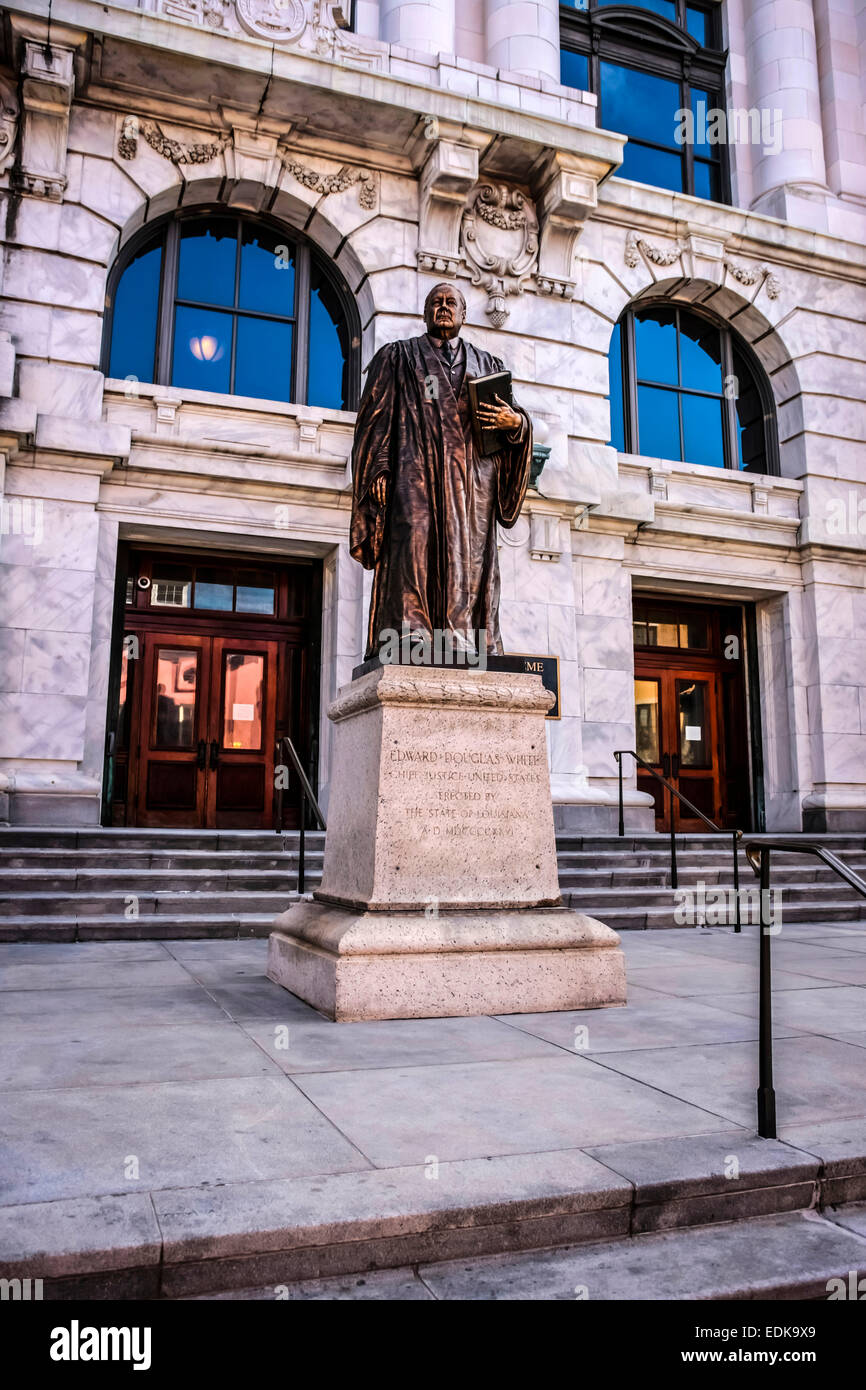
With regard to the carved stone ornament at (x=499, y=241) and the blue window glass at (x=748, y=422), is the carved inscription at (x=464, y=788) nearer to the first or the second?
the carved stone ornament at (x=499, y=241)

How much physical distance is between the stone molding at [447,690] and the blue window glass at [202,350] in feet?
27.9

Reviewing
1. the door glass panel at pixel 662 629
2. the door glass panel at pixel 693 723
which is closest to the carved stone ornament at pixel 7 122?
the door glass panel at pixel 662 629

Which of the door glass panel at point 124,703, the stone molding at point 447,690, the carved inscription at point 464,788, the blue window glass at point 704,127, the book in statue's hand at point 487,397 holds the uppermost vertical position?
the blue window glass at point 704,127

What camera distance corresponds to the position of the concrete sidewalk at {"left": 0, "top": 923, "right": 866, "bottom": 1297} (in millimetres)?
2615

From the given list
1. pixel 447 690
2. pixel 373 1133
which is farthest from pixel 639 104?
pixel 373 1133

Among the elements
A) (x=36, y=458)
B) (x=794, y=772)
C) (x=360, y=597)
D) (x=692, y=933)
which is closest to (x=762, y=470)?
(x=794, y=772)

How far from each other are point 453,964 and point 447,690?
1521mm

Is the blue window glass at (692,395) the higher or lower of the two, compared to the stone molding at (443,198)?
lower

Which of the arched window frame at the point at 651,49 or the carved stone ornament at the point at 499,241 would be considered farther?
the arched window frame at the point at 651,49

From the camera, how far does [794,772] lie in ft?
49.0

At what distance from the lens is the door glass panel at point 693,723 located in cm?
1562

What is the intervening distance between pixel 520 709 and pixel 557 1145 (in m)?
3.02

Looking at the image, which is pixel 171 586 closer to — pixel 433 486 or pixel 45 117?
pixel 45 117
